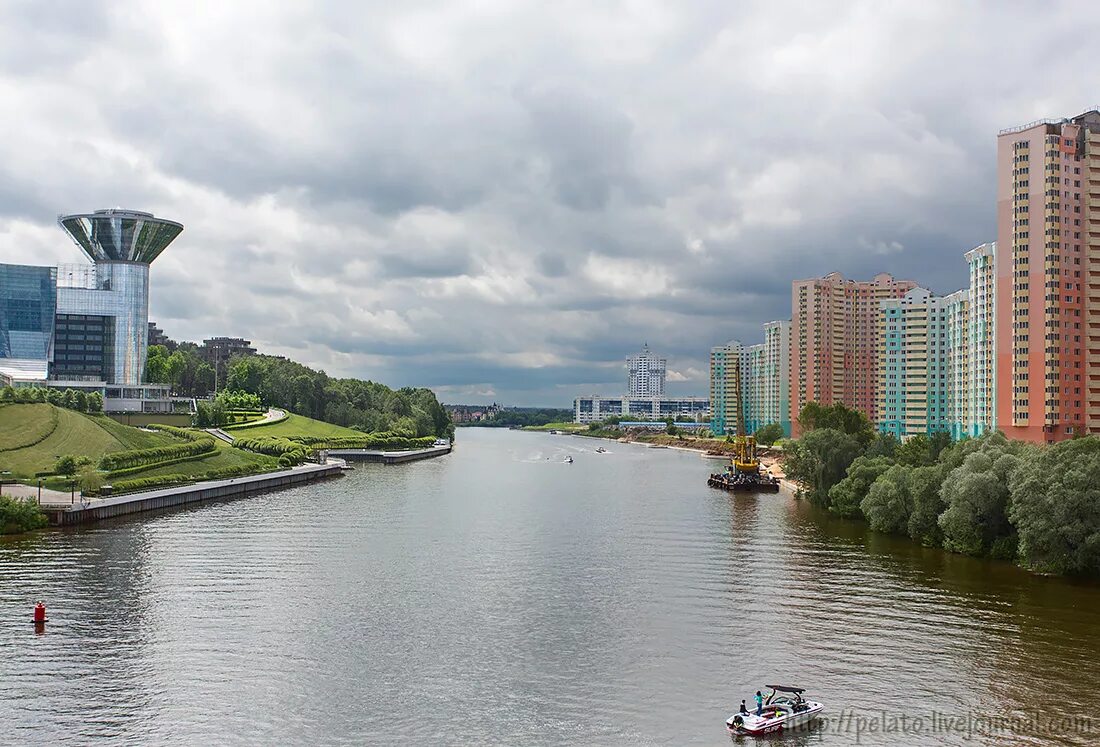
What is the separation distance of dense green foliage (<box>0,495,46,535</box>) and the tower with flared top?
93795 mm

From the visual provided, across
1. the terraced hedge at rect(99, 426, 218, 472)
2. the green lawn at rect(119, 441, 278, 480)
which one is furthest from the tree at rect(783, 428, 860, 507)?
the terraced hedge at rect(99, 426, 218, 472)

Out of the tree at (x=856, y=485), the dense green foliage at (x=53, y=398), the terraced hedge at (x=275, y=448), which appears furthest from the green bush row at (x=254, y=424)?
the tree at (x=856, y=485)

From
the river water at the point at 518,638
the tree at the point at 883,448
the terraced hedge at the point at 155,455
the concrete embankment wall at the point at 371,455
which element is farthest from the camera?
the concrete embankment wall at the point at 371,455

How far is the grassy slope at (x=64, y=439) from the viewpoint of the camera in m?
72.5

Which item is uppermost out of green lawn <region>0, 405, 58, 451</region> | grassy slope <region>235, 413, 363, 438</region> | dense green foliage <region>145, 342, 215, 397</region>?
dense green foliage <region>145, 342, 215, 397</region>

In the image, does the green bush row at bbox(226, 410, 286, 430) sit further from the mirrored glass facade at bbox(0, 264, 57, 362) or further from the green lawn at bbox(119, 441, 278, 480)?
the mirrored glass facade at bbox(0, 264, 57, 362)

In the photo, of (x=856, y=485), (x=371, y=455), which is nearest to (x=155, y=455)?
(x=371, y=455)

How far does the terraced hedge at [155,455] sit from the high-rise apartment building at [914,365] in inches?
3987

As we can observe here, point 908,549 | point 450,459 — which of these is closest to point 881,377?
point 450,459

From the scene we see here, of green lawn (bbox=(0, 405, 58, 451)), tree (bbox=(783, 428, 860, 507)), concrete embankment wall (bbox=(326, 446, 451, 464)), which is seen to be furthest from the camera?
concrete embankment wall (bbox=(326, 446, 451, 464))

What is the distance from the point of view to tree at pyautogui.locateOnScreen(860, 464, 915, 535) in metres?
60.0

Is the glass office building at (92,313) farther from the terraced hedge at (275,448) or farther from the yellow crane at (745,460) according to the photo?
the yellow crane at (745,460)

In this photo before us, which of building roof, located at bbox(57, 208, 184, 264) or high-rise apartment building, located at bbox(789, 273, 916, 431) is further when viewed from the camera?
high-rise apartment building, located at bbox(789, 273, 916, 431)

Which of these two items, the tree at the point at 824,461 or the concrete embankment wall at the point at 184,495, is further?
the tree at the point at 824,461
